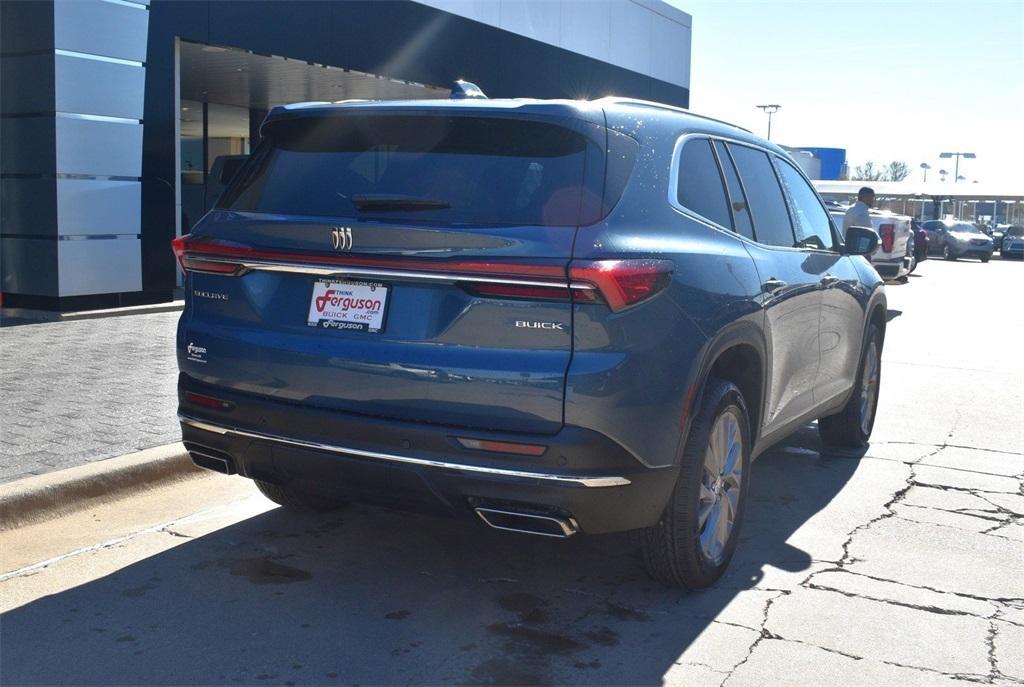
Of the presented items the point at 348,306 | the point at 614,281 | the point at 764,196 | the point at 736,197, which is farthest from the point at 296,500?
the point at 764,196

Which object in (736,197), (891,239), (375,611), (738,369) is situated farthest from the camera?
(891,239)

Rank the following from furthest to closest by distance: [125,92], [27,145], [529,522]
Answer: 1. [125,92]
2. [27,145]
3. [529,522]

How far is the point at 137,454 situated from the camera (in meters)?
6.21

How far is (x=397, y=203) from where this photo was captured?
4.11m

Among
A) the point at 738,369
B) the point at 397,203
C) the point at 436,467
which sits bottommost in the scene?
the point at 436,467

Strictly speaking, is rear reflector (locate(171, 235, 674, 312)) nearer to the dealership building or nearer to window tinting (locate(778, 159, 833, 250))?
window tinting (locate(778, 159, 833, 250))

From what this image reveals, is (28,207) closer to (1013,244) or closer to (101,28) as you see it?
(101,28)

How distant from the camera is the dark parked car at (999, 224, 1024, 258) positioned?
48188 millimetres

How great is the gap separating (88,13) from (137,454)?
838 cm

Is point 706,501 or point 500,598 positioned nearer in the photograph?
point 500,598

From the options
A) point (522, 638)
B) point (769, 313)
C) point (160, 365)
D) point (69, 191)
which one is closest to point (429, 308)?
point (522, 638)

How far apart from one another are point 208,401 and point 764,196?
284 centimetres

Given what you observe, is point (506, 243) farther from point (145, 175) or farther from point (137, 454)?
point (145, 175)

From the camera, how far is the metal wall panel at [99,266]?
1291 centimetres
